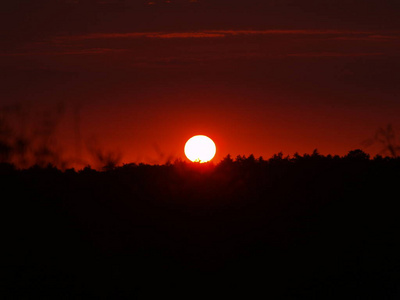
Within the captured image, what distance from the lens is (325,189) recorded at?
27.6ft

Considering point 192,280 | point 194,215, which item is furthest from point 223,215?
point 192,280

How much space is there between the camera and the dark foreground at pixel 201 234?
760cm

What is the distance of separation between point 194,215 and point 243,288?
107 centimetres

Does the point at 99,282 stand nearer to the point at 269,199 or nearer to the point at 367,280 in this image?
the point at 269,199

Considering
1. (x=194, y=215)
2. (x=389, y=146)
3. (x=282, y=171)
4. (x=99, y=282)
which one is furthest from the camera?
(x=389, y=146)

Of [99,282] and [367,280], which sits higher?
[99,282]

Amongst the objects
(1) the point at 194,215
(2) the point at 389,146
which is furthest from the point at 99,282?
(2) the point at 389,146

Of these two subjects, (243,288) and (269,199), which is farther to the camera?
(269,199)

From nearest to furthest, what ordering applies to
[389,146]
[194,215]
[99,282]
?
1. [99,282]
2. [194,215]
3. [389,146]

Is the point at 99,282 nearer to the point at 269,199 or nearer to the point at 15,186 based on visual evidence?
the point at 15,186

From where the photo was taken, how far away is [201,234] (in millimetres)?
7938

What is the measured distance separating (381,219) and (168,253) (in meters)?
2.75

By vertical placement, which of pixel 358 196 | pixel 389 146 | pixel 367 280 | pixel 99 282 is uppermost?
pixel 389 146

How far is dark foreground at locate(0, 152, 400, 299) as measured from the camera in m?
7.60
